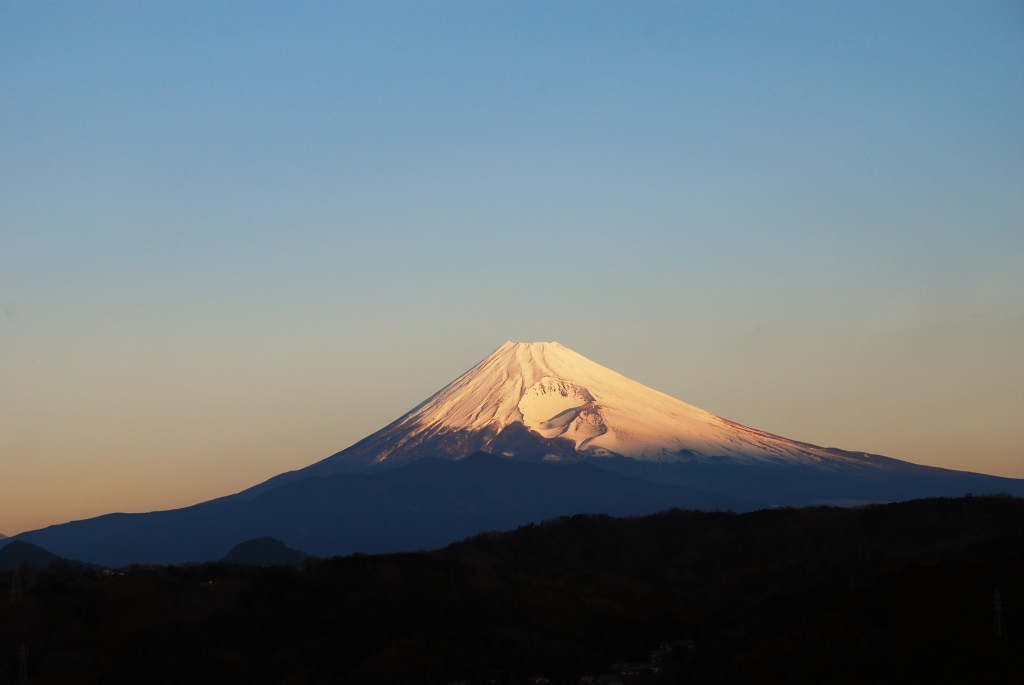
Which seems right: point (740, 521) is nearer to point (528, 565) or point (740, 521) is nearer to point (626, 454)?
point (528, 565)

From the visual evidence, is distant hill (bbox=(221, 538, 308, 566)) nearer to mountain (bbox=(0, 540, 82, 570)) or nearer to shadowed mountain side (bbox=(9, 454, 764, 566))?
mountain (bbox=(0, 540, 82, 570))

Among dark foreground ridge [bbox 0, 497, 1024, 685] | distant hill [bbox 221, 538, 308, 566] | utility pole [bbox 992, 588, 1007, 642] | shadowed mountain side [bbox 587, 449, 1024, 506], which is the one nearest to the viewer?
utility pole [bbox 992, 588, 1007, 642]

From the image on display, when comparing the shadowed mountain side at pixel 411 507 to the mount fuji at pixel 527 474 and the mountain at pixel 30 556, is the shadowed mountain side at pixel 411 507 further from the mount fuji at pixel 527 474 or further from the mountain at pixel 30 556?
the mountain at pixel 30 556

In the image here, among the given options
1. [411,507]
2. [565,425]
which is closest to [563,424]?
[565,425]

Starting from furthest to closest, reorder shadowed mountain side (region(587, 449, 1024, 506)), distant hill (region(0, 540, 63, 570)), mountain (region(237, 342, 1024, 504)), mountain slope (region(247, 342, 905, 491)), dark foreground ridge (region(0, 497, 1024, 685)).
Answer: mountain slope (region(247, 342, 905, 491)) → mountain (region(237, 342, 1024, 504)) → shadowed mountain side (region(587, 449, 1024, 506)) → distant hill (region(0, 540, 63, 570)) → dark foreground ridge (region(0, 497, 1024, 685))

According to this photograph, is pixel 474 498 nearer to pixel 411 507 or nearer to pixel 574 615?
pixel 411 507

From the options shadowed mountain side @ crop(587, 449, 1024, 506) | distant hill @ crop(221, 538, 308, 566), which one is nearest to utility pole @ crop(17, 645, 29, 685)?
distant hill @ crop(221, 538, 308, 566)
